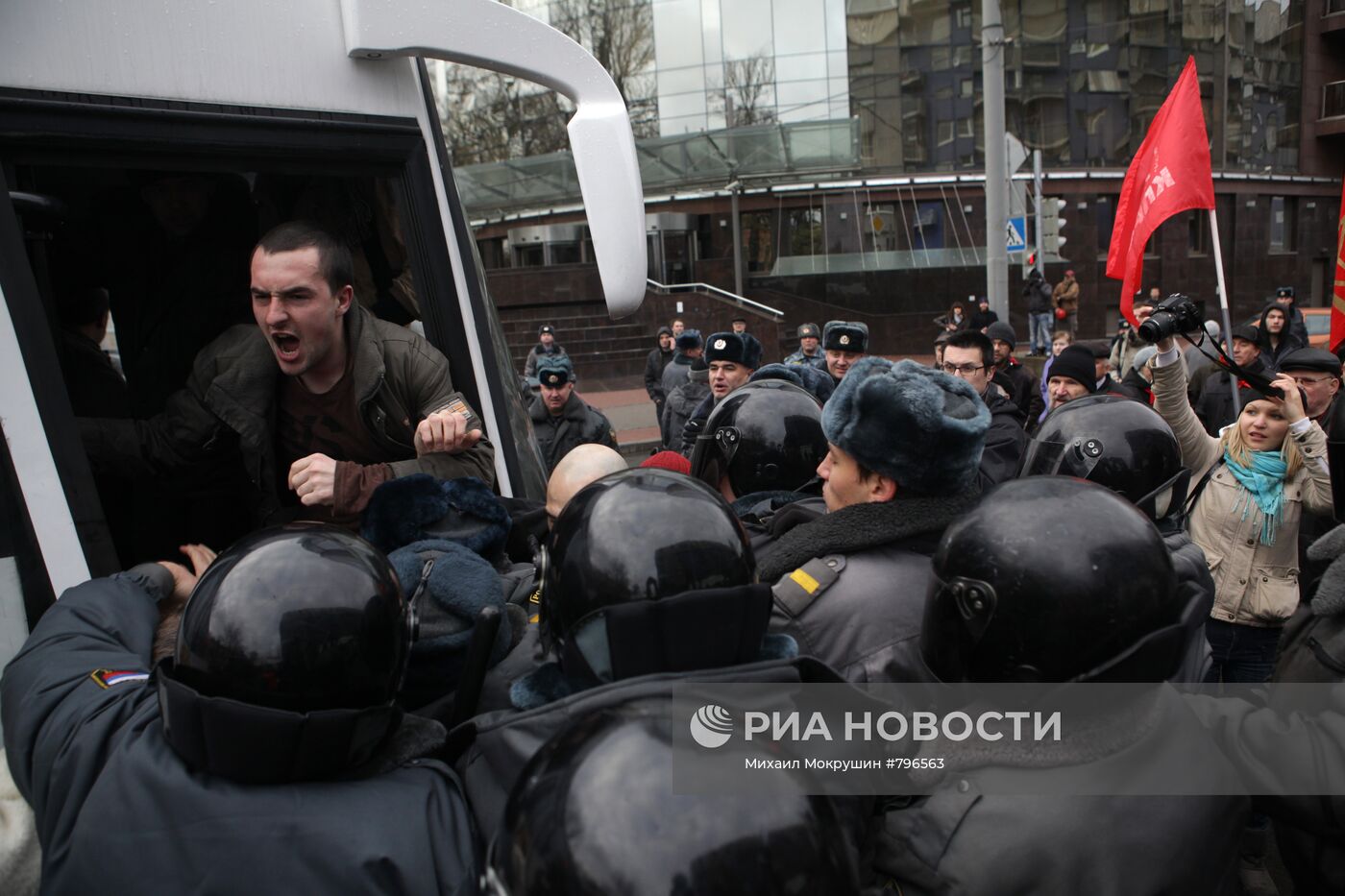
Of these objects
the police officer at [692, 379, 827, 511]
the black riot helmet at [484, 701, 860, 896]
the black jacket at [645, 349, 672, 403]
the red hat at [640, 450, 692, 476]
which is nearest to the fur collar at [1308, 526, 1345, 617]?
the black riot helmet at [484, 701, 860, 896]

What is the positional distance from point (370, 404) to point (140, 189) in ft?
4.13

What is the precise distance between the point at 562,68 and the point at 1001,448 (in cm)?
289

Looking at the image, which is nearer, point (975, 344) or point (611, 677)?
point (611, 677)

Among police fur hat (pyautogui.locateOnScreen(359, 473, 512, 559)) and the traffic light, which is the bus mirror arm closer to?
police fur hat (pyautogui.locateOnScreen(359, 473, 512, 559))

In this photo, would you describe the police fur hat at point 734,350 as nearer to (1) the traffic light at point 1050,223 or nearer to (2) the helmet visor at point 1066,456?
(2) the helmet visor at point 1066,456

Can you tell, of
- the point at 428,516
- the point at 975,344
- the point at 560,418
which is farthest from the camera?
the point at 560,418

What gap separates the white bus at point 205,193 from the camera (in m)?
2.29

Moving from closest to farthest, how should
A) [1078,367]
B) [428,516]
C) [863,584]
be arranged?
1. [863,584]
2. [428,516]
3. [1078,367]

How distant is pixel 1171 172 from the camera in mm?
5406

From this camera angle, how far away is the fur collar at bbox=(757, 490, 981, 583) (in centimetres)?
213

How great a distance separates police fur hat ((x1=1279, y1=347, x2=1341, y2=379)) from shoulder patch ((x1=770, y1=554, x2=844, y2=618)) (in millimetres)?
4025

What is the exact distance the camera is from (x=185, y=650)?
1667 millimetres

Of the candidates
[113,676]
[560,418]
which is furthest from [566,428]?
[113,676]

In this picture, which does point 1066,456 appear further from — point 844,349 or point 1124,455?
point 844,349
